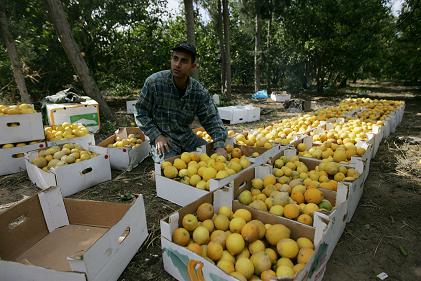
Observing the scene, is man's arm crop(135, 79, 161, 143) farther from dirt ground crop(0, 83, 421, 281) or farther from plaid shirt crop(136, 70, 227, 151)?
dirt ground crop(0, 83, 421, 281)

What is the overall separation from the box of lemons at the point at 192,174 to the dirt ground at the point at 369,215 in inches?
7.9

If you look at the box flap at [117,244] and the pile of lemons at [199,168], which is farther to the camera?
the pile of lemons at [199,168]

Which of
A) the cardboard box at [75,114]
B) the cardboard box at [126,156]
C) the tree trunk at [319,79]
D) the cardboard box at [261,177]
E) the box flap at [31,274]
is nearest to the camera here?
the box flap at [31,274]

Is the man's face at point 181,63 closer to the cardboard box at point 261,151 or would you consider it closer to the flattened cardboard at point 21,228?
the cardboard box at point 261,151

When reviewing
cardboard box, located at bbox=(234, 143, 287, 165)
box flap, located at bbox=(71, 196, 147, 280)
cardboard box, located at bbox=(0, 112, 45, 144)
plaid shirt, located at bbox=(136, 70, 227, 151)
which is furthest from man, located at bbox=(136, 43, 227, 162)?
cardboard box, located at bbox=(0, 112, 45, 144)

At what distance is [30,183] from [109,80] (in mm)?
10097

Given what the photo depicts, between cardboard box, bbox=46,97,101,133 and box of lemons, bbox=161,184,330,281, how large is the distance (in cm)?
489

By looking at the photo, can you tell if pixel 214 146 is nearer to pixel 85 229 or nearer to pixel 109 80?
pixel 85 229

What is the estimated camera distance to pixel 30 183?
159 inches

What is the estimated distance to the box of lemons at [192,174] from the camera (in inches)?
119

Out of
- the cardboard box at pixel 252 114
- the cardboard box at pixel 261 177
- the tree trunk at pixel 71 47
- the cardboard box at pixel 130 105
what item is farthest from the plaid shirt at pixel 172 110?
the cardboard box at pixel 130 105

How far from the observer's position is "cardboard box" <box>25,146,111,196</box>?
136 inches

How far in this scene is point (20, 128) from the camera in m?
4.39

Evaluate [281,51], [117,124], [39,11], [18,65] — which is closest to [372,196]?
[117,124]
